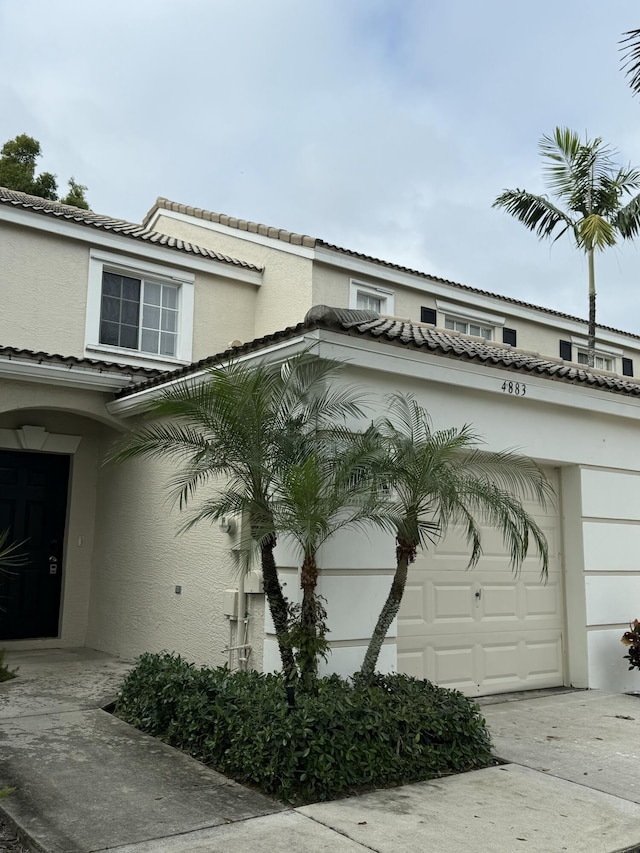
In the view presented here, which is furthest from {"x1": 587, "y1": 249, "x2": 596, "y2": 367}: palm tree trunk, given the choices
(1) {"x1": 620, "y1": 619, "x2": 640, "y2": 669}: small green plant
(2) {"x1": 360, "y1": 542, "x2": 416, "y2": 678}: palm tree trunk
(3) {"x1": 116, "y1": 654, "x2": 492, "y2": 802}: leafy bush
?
(3) {"x1": 116, "y1": 654, "x2": 492, "y2": 802}: leafy bush

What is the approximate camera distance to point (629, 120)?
8.80 meters

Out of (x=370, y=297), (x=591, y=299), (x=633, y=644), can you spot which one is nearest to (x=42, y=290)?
(x=370, y=297)

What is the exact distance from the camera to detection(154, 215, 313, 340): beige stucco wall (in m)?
14.2

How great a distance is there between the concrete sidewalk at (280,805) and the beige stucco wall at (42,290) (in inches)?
253

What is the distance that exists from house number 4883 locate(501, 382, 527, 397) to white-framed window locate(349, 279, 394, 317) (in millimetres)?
6726

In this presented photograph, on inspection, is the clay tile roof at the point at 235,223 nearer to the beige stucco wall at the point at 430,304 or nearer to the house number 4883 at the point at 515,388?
the beige stucco wall at the point at 430,304

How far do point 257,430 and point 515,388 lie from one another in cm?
348

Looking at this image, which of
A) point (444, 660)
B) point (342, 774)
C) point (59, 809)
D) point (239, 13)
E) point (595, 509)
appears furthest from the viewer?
point (239, 13)

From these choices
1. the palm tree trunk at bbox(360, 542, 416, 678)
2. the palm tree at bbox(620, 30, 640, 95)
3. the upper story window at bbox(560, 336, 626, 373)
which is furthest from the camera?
the upper story window at bbox(560, 336, 626, 373)

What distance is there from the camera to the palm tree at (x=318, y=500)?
586cm

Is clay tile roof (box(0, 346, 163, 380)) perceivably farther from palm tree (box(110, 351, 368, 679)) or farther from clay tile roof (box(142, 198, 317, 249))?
clay tile roof (box(142, 198, 317, 249))

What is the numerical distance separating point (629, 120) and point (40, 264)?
27.9 ft

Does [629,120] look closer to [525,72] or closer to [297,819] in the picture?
[525,72]

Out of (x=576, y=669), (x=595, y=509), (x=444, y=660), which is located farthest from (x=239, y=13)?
(x=576, y=669)
